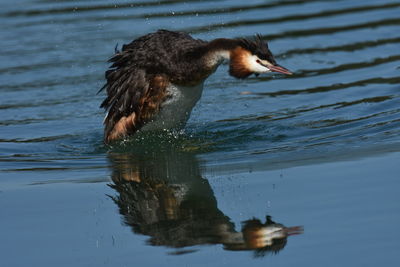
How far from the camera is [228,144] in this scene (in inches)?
352

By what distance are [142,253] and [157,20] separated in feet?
28.3

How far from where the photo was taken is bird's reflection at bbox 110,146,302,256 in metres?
6.05

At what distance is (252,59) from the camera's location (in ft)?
26.2

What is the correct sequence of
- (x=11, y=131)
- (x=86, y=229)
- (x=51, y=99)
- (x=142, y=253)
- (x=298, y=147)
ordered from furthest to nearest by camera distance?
1. (x=51, y=99)
2. (x=11, y=131)
3. (x=298, y=147)
4. (x=86, y=229)
5. (x=142, y=253)

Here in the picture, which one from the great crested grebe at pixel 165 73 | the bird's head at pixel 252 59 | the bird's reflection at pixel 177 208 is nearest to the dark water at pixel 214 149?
the bird's reflection at pixel 177 208

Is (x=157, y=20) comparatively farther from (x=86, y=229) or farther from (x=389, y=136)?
(x=86, y=229)

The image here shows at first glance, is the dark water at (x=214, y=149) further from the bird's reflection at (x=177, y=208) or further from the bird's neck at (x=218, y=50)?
the bird's neck at (x=218, y=50)

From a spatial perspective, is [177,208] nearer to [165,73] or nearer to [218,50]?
[218,50]

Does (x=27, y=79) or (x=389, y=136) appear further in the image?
(x=27, y=79)

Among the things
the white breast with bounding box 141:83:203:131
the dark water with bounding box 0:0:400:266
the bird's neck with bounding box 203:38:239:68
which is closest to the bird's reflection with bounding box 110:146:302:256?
the dark water with bounding box 0:0:400:266

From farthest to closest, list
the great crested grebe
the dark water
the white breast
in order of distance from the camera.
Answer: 1. the white breast
2. the great crested grebe
3. the dark water

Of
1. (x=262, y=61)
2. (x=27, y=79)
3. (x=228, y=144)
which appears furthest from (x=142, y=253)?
(x=27, y=79)

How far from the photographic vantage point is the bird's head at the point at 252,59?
7.91m

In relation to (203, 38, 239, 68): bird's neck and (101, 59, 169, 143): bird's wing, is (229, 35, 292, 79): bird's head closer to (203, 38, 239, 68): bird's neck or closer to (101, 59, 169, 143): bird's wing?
(203, 38, 239, 68): bird's neck
